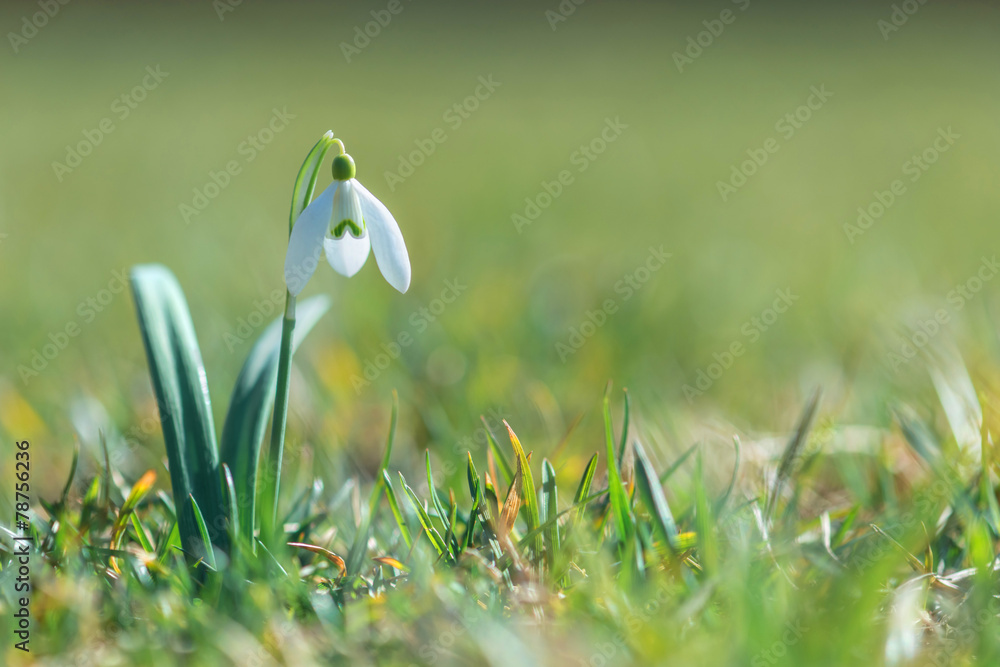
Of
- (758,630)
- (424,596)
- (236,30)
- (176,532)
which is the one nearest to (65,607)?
(176,532)

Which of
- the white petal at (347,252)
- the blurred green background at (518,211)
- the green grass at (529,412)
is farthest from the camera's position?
the blurred green background at (518,211)

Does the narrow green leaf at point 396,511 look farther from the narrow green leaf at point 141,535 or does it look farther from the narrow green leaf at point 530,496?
the narrow green leaf at point 141,535

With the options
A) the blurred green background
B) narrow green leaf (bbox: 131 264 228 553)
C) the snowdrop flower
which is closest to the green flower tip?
the snowdrop flower

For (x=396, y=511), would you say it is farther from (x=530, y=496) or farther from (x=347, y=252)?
(x=347, y=252)

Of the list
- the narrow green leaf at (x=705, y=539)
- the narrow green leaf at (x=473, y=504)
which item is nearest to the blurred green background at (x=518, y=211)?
the narrow green leaf at (x=473, y=504)

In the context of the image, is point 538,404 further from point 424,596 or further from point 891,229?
point 891,229

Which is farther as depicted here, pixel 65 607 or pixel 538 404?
pixel 538 404

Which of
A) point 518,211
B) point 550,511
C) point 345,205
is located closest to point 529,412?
point 550,511
